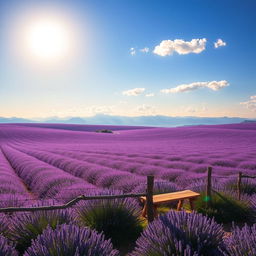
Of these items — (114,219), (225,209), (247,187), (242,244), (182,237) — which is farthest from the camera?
(247,187)

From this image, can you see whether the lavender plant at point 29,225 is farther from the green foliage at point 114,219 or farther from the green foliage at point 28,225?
the green foliage at point 114,219

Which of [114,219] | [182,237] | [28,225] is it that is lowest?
[114,219]

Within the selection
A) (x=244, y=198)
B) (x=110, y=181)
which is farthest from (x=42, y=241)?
(x=110, y=181)

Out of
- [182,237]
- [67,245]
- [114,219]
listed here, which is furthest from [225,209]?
[67,245]

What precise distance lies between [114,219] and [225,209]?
80.2 inches

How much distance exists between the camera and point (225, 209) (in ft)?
14.3

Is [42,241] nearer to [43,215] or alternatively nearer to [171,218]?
[43,215]

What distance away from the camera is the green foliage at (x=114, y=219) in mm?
3449

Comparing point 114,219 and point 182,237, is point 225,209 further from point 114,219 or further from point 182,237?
point 182,237

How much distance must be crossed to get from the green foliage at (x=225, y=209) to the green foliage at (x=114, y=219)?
4.57 feet

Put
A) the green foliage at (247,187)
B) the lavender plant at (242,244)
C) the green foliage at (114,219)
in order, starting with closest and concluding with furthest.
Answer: the lavender plant at (242,244)
the green foliage at (114,219)
the green foliage at (247,187)

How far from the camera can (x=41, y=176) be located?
7152mm

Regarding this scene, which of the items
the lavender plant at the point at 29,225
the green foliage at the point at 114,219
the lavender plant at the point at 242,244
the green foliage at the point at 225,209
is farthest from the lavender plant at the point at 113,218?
the lavender plant at the point at 242,244

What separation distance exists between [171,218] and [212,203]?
2.18 meters
